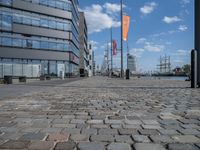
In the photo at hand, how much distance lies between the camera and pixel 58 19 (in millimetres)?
64875

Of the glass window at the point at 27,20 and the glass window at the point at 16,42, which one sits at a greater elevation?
the glass window at the point at 27,20

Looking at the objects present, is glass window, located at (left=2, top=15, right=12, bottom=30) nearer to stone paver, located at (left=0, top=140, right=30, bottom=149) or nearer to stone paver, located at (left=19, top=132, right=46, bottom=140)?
stone paver, located at (left=19, top=132, right=46, bottom=140)

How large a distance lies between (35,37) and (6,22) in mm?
7139

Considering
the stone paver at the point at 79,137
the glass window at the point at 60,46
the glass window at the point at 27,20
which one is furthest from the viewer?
the glass window at the point at 60,46

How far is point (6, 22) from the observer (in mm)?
54625

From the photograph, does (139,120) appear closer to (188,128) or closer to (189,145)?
(188,128)

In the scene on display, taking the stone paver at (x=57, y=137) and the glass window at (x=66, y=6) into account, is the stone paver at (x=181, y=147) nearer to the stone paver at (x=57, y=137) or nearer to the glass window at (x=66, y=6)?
the stone paver at (x=57, y=137)

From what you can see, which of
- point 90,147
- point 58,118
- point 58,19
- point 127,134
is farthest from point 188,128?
point 58,19

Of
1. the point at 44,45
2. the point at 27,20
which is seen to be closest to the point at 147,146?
the point at 27,20

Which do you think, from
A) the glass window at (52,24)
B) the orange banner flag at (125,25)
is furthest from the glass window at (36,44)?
the orange banner flag at (125,25)

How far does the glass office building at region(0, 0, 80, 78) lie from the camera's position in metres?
54.4

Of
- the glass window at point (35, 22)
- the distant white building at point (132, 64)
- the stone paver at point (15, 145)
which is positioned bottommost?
the stone paver at point (15, 145)

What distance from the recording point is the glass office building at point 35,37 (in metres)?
54.4

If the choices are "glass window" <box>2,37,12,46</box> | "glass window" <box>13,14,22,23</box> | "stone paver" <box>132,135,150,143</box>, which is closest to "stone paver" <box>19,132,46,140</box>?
"stone paver" <box>132,135,150,143</box>
